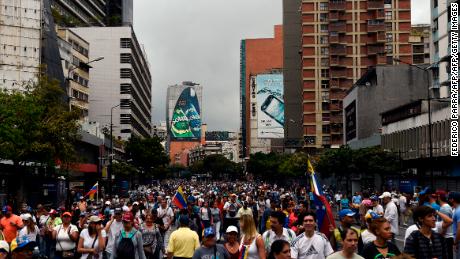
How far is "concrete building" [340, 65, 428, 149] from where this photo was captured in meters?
74.3

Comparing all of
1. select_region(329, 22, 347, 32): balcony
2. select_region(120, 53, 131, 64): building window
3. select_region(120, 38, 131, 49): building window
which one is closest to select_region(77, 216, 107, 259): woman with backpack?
select_region(120, 53, 131, 64): building window

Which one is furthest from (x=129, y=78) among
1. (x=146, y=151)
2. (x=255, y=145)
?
(x=255, y=145)

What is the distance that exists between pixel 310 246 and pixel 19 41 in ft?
167

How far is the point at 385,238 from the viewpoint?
274 inches

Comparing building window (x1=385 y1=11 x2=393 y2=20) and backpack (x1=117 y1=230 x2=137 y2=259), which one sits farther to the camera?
building window (x1=385 y1=11 x2=393 y2=20)

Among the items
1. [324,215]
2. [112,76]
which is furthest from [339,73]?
[324,215]

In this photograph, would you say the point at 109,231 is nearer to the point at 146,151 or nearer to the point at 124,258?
the point at 124,258

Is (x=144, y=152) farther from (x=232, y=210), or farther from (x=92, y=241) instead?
(x=92, y=241)

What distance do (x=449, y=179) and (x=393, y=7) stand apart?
6128cm

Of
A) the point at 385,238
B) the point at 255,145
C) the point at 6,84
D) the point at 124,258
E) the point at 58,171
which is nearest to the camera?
the point at 385,238

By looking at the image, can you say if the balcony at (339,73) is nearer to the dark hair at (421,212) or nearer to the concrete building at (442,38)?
the concrete building at (442,38)

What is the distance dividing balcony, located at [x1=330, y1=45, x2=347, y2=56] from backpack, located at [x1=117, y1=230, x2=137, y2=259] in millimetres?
96527

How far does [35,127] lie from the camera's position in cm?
3161

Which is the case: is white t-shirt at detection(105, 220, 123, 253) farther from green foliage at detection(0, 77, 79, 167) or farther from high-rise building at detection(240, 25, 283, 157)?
high-rise building at detection(240, 25, 283, 157)
